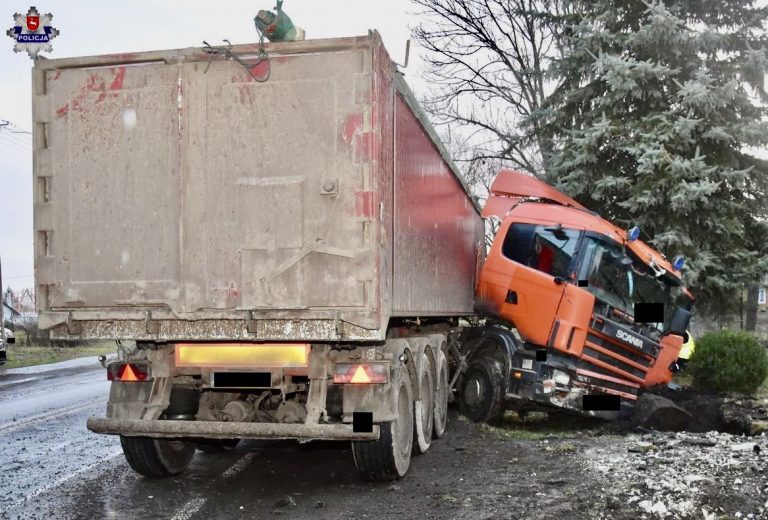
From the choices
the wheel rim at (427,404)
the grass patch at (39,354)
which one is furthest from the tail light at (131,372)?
the grass patch at (39,354)

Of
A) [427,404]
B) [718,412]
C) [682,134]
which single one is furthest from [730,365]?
[427,404]

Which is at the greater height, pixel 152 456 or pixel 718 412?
pixel 152 456

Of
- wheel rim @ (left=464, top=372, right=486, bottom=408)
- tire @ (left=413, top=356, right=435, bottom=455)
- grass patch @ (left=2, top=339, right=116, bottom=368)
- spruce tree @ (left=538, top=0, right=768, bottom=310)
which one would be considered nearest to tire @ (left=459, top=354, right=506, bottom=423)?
wheel rim @ (left=464, top=372, right=486, bottom=408)

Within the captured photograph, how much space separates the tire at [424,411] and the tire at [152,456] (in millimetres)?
2202

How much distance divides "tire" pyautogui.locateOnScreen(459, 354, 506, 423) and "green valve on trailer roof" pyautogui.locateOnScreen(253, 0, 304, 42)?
5.73 metres

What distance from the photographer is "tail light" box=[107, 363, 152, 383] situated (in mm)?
6219

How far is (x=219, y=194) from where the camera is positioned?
19.1 ft

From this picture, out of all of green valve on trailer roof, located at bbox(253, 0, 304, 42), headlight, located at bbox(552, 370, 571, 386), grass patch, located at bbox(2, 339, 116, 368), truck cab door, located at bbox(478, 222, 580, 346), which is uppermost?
green valve on trailer roof, located at bbox(253, 0, 304, 42)

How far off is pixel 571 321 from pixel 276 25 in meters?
5.43

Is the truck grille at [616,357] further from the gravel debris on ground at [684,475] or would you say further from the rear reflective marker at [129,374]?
the rear reflective marker at [129,374]

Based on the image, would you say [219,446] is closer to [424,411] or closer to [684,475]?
[424,411]

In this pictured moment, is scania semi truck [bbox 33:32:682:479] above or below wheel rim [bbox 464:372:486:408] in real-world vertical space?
above

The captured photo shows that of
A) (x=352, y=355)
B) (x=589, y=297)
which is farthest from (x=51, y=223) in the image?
(x=589, y=297)

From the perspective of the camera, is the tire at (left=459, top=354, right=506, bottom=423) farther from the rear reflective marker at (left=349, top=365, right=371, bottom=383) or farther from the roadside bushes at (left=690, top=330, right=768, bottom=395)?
the rear reflective marker at (left=349, top=365, right=371, bottom=383)
